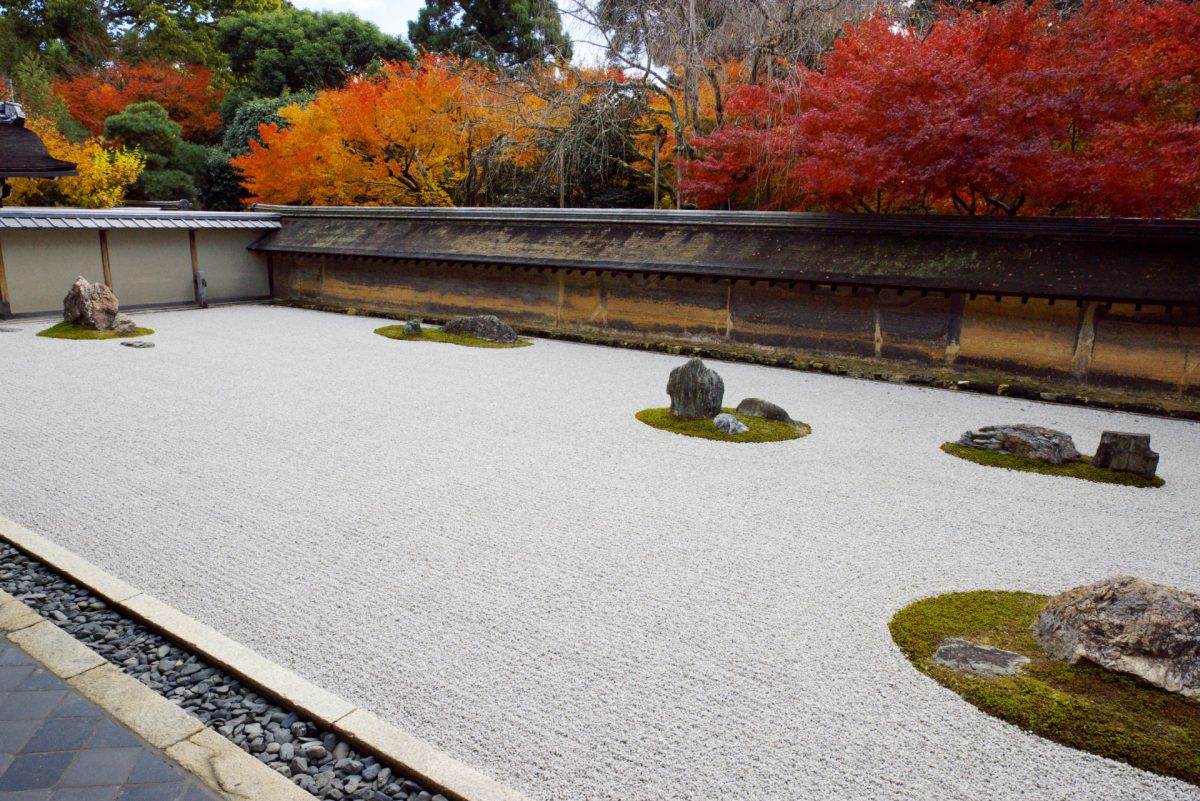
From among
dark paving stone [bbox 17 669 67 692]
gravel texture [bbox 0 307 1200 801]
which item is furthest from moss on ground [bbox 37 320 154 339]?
dark paving stone [bbox 17 669 67 692]

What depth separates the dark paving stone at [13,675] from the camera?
3188 millimetres

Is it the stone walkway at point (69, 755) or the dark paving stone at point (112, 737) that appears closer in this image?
the stone walkway at point (69, 755)

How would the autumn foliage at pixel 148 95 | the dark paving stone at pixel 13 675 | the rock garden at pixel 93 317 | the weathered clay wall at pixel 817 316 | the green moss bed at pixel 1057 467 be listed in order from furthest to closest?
the autumn foliage at pixel 148 95 → the rock garden at pixel 93 317 → the weathered clay wall at pixel 817 316 → the green moss bed at pixel 1057 467 → the dark paving stone at pixel 13 675

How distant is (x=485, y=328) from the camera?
12.9 meters

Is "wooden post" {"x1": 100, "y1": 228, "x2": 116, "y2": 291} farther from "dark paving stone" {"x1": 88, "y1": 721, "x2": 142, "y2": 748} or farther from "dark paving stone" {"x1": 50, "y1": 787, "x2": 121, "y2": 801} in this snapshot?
"dark paving stone" {"x1": 50, "y1": 787, "x2": 121, "y2": 801}

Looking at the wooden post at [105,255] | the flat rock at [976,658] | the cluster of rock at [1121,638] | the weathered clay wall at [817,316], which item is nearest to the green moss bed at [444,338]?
the weathered clay wall at [817,316]

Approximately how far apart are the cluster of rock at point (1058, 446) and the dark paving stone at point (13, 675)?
24.1ft

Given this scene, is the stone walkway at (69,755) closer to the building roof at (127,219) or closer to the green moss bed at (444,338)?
the green moss bed at (444,338)

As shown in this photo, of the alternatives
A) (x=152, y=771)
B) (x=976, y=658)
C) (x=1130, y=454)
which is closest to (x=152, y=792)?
(x=152, y=771)

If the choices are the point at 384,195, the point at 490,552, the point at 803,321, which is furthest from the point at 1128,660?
the point at 384,195

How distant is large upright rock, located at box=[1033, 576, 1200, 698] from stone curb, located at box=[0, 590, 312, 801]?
11.3 ft

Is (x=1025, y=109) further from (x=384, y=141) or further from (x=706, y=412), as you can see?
(x=384, y=141)

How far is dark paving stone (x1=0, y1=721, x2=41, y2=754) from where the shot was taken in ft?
9.29

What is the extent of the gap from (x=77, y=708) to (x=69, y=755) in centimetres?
32
